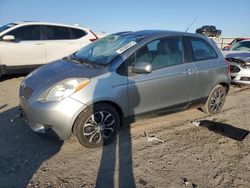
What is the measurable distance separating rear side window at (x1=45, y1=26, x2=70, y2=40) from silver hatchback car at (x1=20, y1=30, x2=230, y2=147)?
13.5ft

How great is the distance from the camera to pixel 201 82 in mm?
5355

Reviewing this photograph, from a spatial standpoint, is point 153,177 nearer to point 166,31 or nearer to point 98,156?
point 98,156

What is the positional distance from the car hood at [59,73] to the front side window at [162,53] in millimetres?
666

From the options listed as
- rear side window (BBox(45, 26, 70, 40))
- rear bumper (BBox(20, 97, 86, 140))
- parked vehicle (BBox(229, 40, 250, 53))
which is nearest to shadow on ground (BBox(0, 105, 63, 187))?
rear bumper (BBox(20, 97, 86, 140))

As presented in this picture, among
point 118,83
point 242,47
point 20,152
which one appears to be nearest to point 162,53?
point 118,83

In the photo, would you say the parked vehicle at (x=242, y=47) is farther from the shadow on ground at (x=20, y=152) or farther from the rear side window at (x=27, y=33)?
the shadow on ground at (x=20, y=152)

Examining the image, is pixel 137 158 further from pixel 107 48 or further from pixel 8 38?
pixel 8 38

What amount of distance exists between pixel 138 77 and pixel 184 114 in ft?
6.58

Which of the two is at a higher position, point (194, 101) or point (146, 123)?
point (194, 101)

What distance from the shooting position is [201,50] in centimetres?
548

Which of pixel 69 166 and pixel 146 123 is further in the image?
pixel 146 123

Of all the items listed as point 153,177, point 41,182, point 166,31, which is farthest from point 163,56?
point 41,182

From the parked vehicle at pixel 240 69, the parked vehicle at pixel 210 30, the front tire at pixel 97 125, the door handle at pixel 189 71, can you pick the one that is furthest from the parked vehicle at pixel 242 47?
the parked vehicle at pixel 210 30

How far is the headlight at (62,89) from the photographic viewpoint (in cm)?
386
